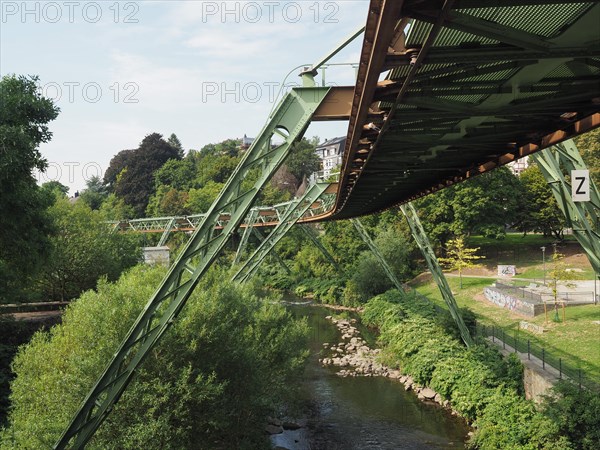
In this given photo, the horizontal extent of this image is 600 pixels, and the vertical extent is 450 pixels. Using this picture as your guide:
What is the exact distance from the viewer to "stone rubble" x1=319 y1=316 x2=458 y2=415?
21.8 meters

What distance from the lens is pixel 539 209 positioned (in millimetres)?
46312

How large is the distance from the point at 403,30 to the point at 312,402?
1917 centimetres

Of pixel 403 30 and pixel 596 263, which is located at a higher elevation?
pixel 403 30

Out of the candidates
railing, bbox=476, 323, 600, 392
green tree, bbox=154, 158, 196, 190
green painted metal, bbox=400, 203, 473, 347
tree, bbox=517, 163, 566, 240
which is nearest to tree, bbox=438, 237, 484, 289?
tree, bbox=517, 163, 566, 240

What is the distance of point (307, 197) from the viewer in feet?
78.7

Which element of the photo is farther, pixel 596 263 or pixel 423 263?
pixel 423 263

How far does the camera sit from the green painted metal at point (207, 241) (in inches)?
312

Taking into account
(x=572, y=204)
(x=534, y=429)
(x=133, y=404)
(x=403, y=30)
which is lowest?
(x=534, y=429)

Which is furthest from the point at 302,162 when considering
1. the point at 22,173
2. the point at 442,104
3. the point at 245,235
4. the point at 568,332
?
the point at 442,104

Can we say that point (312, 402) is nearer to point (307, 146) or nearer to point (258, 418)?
point (258, 418)

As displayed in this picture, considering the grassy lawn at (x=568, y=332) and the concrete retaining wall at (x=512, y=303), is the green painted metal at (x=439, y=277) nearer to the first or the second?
the grassy lawn at (x=568, y=332)

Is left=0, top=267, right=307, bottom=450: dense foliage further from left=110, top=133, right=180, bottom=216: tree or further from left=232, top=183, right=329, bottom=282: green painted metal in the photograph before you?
left=110, top=133, right=180, bottom=216: tree

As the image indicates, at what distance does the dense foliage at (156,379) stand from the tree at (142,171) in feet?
237

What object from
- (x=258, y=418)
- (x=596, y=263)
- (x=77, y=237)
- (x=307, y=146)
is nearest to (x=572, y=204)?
(x=596, y=263)
